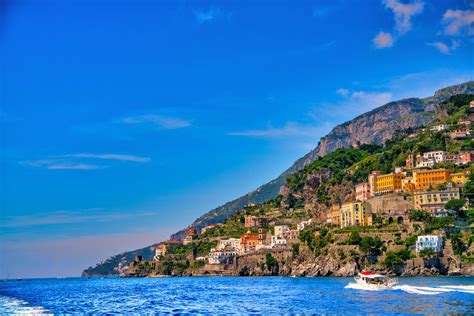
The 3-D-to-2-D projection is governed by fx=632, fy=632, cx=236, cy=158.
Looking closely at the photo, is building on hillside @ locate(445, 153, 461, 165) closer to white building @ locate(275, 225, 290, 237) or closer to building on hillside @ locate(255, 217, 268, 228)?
white building @ locate(275, 225, 290, 237)

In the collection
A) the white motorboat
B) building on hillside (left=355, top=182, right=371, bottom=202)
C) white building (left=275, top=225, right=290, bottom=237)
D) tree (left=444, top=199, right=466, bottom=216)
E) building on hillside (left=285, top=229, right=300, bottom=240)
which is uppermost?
building on hillside (left=355, top=182, right=371, bottom=202)

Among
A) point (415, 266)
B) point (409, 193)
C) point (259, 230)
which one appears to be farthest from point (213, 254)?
point (415, 266)

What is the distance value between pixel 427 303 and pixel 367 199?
66498 millimetres

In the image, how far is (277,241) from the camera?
12444 centimetres

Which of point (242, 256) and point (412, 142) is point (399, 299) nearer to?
point (242, 256)

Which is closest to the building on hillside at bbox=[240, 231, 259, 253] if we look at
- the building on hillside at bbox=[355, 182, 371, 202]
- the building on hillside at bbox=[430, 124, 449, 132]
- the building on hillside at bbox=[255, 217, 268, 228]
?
the building on hillside at bbox=[255, 217, 268, 228]

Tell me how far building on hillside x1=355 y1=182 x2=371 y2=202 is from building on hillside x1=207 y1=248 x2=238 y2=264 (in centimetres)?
2748

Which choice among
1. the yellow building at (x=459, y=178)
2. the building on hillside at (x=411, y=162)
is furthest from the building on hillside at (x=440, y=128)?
the yellow building at (x=459, y=178)

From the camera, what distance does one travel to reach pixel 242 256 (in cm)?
12281

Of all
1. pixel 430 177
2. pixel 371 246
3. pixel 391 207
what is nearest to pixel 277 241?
pixel 391 207

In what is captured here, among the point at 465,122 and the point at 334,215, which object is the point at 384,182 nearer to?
the point at 334,215

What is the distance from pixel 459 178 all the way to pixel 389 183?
12796mm

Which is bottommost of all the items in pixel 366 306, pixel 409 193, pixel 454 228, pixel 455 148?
pixel 366 306

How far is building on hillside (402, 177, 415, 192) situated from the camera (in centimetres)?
10338
